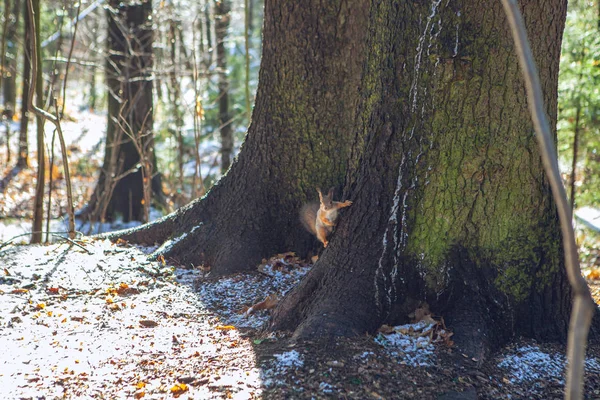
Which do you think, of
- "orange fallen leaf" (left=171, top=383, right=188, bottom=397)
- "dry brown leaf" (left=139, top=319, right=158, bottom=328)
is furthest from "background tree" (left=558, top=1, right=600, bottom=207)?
"orange fallen leaf" (left=171, top=383, right=188, bottom=397)

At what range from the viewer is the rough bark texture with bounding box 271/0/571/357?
12.1 feet

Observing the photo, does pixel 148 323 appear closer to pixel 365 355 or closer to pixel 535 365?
pixel 365 355

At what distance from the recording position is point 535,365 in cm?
361

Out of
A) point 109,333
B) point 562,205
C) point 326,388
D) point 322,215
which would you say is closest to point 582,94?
point 322,215

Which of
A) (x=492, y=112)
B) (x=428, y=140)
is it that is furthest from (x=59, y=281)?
(x=492, y=112)

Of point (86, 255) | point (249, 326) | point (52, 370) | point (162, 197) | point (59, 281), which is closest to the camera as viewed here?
point (52, 370)

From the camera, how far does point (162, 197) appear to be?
1245cm

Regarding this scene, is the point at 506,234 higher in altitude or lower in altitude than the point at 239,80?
lower

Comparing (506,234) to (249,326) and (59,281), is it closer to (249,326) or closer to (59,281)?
(249,326)

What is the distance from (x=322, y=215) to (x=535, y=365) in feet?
6.09

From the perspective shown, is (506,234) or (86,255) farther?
(86,255)

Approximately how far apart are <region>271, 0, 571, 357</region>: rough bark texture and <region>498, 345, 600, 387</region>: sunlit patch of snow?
0.46 feet

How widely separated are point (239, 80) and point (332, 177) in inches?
515

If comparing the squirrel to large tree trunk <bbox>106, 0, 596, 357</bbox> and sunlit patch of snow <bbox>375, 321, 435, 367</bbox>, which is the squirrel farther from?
sunlit patch of snow <bbox>375, 321, 435, 367</bbox>
